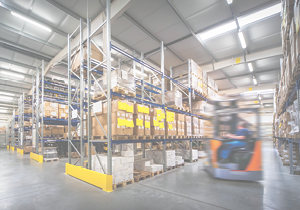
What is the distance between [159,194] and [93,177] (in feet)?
6.65

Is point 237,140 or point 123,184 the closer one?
point 123,184

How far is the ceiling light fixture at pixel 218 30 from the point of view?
825 centimetres

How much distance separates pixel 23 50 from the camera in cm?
998

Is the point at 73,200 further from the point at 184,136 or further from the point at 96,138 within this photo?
the point at 184,136

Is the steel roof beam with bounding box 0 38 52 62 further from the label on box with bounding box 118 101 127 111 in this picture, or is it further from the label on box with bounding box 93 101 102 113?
the label on box with bounding box 118 101 127 111

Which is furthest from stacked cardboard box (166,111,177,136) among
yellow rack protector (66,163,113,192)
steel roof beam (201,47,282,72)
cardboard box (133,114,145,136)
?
steel roof beam (201,47,282,72)

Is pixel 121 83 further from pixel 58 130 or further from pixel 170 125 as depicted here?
pixel 58 130

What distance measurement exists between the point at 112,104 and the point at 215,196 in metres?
3.56

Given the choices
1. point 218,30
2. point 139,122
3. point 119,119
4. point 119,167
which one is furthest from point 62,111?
point 218,30

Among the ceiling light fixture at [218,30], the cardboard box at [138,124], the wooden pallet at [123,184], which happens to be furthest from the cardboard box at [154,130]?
the ceiling light fixture at [218,30]

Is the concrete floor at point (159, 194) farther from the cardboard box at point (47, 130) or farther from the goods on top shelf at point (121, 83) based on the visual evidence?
the cardboard box at point (47, 130)

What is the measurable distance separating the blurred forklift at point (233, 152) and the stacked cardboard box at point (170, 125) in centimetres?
197

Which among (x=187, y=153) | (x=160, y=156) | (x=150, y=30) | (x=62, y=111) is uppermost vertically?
(x=150, y=30)

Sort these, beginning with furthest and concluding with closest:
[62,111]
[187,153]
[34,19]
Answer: [62,111], [187,153], [34,19]
